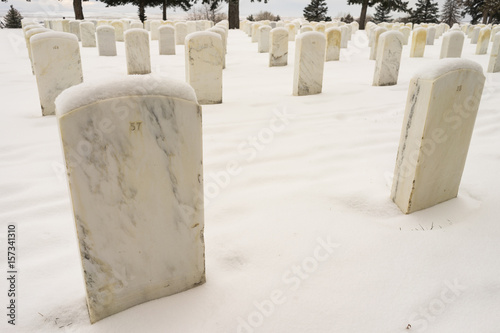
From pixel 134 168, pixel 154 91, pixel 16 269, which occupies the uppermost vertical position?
pixel 154 91

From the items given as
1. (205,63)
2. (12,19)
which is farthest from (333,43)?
(12,19)

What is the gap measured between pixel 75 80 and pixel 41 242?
3.46m

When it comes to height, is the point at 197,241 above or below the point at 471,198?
above

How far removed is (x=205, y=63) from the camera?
5.20m

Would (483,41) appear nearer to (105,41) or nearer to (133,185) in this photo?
(105,41)

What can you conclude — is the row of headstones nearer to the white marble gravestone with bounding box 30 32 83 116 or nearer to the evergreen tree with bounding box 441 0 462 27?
the white marble gravestone with bounding box 30 32 83 116

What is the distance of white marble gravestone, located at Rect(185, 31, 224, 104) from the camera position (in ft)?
16.7

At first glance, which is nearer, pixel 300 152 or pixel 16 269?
pixel 16 269

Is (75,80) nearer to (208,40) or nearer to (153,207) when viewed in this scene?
(208,40)

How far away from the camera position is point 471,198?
8.57 feet

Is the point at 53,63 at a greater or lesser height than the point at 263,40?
lesser

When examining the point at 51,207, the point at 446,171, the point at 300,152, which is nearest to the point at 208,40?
the point at 300,152

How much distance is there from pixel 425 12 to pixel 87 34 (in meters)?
38.6

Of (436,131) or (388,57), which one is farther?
(388,57)
